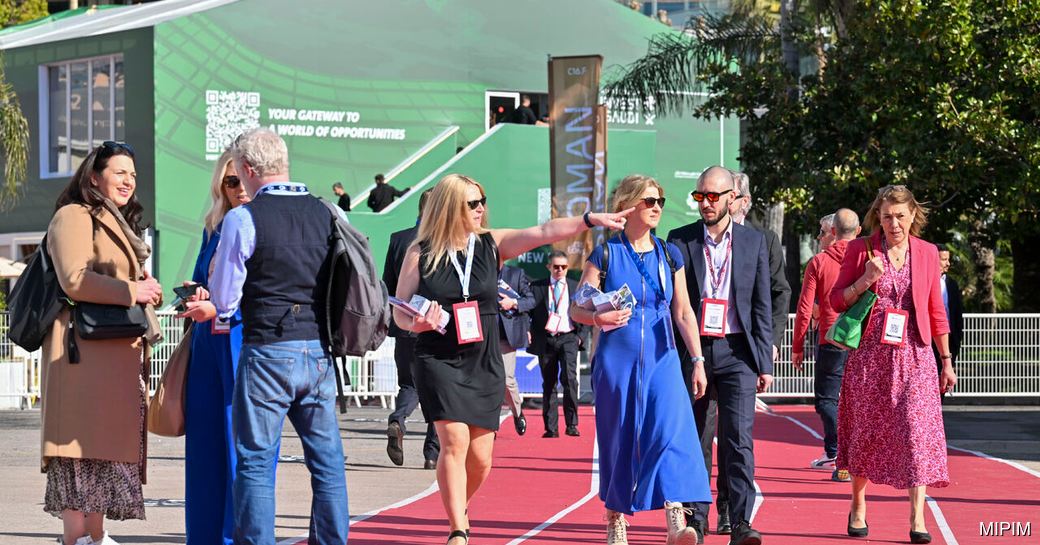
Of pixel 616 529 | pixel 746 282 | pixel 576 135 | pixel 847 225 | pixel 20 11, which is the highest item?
pixel 20 11

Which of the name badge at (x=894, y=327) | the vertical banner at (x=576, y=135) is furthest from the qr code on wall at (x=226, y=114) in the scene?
the name badge at (x=894, y=327)

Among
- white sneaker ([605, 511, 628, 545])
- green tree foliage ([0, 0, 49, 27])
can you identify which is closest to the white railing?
white sneaker ([605, 511, 628, 545])

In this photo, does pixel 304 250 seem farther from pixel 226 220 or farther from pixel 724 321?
pixel 724 321

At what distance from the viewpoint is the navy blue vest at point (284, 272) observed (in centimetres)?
668

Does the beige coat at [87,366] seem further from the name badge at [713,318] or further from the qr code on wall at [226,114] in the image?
the qr code on wall at [226,114]

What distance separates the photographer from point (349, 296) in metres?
6.80

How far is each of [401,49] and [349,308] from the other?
→ 2655 cm

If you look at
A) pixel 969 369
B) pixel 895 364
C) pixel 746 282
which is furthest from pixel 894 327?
pixel 969 369

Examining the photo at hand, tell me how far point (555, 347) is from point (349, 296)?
33.8 feet

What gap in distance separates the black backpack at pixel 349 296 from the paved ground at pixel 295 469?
2.55 meters

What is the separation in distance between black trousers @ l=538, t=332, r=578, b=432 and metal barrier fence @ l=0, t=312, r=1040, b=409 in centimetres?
418

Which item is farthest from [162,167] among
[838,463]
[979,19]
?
[838,463]

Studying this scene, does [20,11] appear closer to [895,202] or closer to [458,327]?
[895,202]

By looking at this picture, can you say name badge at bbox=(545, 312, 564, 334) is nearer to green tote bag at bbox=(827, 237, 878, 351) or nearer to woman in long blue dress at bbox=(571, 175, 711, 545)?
green tote bag at bbox=(827, 237, 878, 351)
